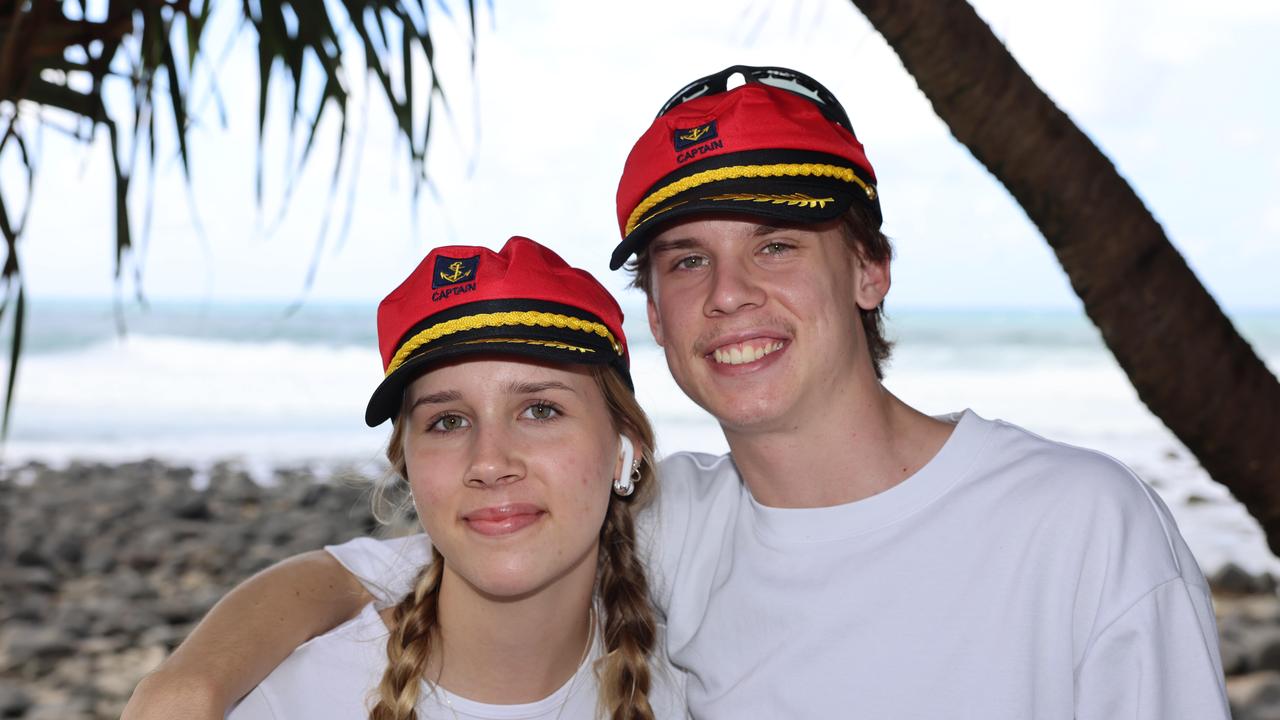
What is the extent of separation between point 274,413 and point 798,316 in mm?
15159

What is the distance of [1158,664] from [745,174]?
0.96 meters

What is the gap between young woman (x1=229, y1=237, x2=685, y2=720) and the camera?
6.11 feet

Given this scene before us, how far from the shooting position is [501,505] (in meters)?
1.84

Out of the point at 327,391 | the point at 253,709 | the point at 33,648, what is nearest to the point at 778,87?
Answer: the point at 253,709

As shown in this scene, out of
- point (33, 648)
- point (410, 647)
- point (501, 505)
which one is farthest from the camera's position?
point (33, 648)

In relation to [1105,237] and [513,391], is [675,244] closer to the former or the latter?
[513,391]

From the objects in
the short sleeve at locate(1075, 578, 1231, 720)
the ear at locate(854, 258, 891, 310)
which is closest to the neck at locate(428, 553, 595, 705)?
the ear at locate(854, 258, 891, 310)

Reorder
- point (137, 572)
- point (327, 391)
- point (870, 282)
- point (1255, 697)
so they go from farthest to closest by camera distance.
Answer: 1. point (327, 391)
2. point (137, 572)
3. point (1255, 697)
4. point (870, 282)

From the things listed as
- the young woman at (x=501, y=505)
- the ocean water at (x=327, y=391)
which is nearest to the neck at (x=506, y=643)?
the young woman at (x=501, y=505)

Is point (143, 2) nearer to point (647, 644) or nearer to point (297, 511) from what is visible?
point (647, 644)

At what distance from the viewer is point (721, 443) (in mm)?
12273

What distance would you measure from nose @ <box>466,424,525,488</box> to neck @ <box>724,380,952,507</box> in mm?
378

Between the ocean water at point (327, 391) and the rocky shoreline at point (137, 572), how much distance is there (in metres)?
1.10

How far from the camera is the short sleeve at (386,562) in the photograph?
219 centimetres
